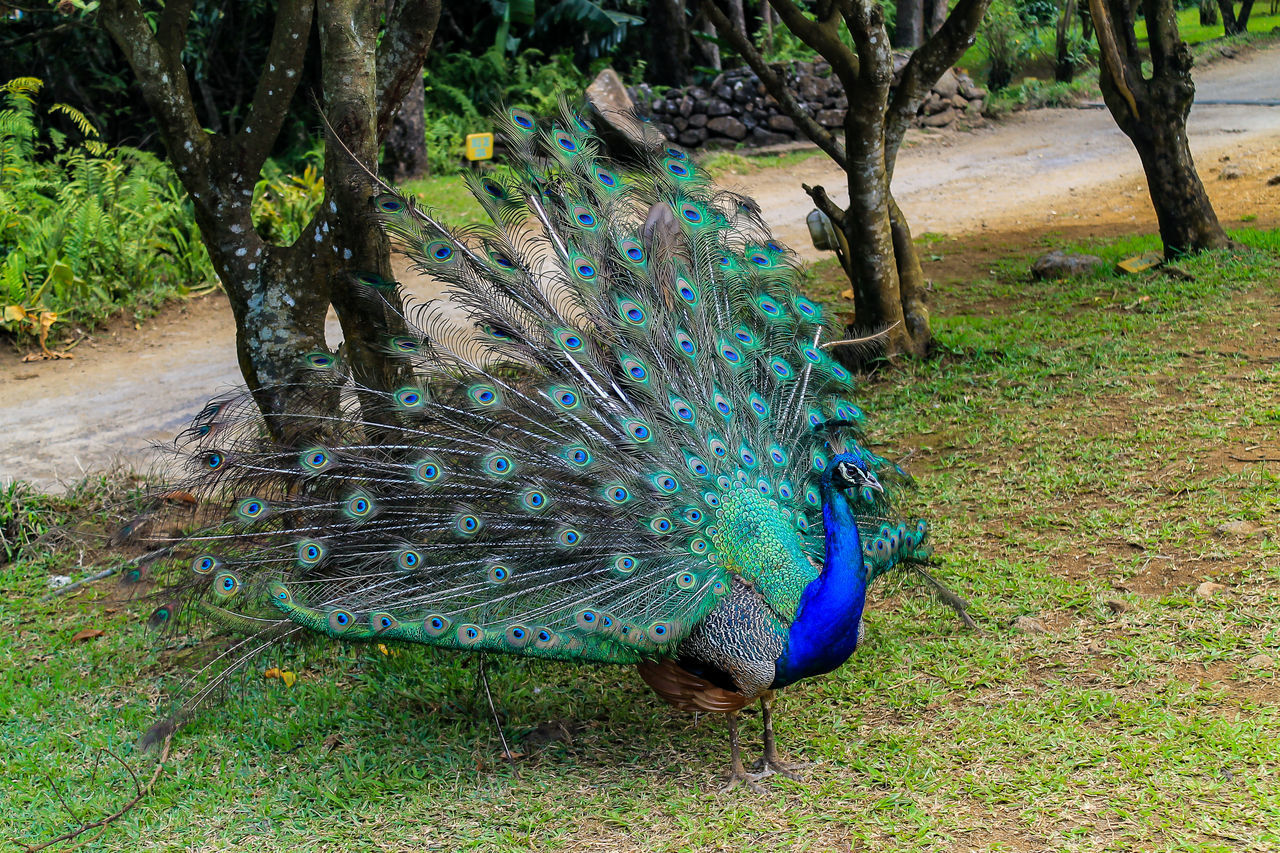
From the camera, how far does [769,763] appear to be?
3828 millimetres

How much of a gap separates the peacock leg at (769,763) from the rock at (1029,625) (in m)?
1.19

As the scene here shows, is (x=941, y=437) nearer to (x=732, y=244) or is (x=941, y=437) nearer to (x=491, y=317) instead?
(x=732, y=244)

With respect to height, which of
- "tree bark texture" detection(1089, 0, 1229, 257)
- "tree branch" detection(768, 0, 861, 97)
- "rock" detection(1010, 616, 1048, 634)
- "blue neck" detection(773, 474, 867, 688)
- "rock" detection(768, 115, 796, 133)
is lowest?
"rock" detection(1010, 616, 1048, 634)

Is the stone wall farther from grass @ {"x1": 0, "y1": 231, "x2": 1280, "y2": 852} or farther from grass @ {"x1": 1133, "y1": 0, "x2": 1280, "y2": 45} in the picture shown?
grass @ {"x1": 0, "y1": 231, "x2": 1280, "y2": 852}

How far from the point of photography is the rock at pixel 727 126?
16500 mm

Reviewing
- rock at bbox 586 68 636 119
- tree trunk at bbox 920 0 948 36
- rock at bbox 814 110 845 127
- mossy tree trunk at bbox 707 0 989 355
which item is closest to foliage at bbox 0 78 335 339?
rock at bbox 586 68 636 119

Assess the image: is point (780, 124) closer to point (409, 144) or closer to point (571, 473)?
point (409, 144)

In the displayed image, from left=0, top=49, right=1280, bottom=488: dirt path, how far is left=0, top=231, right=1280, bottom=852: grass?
67.8 inches

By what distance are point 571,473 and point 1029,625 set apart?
2.03 meters

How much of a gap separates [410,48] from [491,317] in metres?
1.88

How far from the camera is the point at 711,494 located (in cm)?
378

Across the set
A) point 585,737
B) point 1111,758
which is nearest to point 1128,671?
point 1111,758

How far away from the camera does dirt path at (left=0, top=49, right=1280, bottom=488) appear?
24.6 ft

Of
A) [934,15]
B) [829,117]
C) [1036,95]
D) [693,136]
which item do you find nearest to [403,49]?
[693,136]
